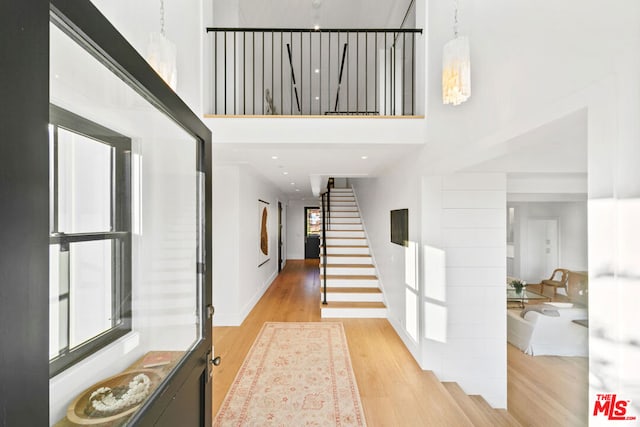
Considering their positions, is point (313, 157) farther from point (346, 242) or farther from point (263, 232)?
point (346, 242)

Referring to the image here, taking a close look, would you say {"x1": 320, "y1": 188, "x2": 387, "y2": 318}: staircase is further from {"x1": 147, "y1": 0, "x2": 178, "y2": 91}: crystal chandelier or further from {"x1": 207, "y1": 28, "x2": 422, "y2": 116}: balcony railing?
{"x1": 147, "y1": 0, "x2": 178, "y2": 91}: crystal chandelier

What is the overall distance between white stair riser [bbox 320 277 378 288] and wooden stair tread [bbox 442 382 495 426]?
2.45 meters

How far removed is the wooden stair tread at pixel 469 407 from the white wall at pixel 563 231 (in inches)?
208

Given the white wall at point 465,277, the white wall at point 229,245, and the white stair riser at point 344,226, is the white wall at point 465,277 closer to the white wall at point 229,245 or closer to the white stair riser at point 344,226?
the white wall at point 229,245

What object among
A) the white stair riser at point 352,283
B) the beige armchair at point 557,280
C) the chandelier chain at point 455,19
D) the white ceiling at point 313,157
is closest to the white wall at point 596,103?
the chandelier chain at point 455,19

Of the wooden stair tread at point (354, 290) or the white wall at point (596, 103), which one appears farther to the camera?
the wooden stair tread at point (354, 290)

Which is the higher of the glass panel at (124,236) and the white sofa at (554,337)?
the glass panel at (124,236)

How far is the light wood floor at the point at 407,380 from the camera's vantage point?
253cm

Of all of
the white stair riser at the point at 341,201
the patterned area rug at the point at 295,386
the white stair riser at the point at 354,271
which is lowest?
the patterned area rug at the point at 295,386

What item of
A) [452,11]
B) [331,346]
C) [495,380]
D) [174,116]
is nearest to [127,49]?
[174,116]

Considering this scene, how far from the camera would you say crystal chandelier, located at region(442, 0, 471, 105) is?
218cm

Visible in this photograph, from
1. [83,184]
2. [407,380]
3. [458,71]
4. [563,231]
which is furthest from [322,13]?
[563,231]

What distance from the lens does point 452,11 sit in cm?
259

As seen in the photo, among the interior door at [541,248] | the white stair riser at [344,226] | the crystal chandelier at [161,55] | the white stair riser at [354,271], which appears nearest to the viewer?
the crystal chandelier at [161,55]
